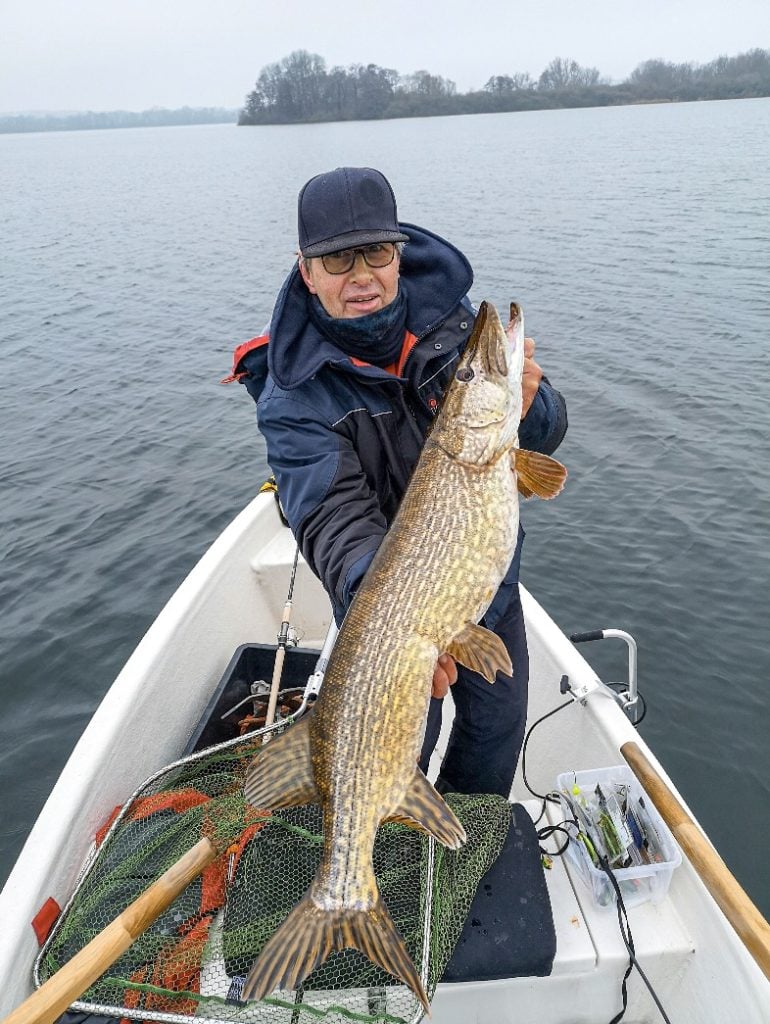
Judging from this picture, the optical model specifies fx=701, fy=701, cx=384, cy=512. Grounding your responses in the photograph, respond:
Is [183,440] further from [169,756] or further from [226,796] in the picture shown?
[226,796]

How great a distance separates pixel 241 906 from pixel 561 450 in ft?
24.0

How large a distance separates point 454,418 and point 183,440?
814 cm

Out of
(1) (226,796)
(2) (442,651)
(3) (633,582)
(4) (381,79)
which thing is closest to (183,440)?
(3) (633,582)

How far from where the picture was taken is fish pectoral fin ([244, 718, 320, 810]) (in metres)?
2.07

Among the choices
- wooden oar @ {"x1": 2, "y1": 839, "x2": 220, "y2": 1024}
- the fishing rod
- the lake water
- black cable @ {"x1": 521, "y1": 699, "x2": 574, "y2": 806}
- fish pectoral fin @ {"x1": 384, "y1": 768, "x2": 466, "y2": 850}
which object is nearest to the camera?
wooden oar @ {"x1": 2, "y1": 839, "x2": 220, "y2": 1024}

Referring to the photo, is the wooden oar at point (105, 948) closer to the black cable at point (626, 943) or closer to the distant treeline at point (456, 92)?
the black cable at point (626, 943)

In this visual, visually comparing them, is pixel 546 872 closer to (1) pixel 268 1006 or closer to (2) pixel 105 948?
(1) pixel 268 1006

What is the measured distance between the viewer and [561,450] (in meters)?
8.80

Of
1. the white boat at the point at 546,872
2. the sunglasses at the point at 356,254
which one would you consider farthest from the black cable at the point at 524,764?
the sunglasses at the point at 356,254

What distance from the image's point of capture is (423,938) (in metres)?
2.12

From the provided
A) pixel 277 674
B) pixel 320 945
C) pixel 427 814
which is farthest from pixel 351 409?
pixel 320 945

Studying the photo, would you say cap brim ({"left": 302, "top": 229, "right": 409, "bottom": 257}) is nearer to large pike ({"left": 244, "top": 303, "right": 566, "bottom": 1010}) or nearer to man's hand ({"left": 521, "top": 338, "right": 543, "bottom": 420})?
large pike ({"left": 244, "top": 303, "right": 566, "bottom": 1010})

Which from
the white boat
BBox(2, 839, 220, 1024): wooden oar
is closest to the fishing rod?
the white boat

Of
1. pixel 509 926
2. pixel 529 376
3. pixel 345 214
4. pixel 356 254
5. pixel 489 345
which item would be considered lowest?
pixel 509 926
